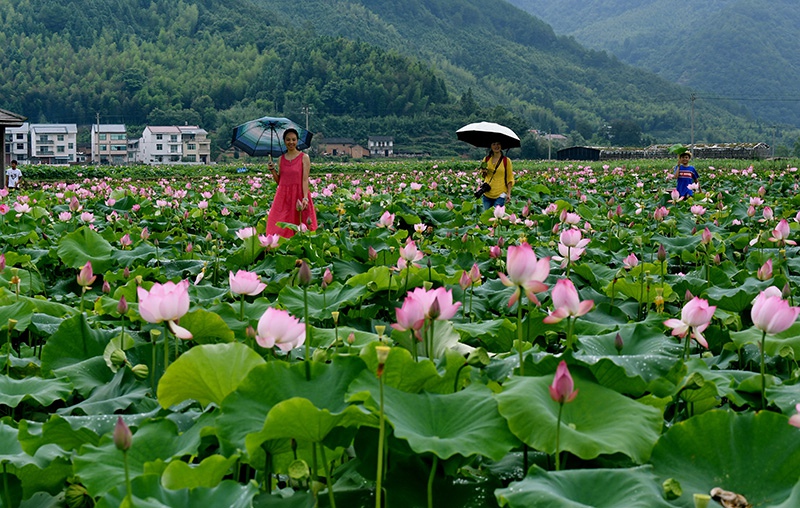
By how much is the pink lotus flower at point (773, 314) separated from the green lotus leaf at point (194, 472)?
0.96 m

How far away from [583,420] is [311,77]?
329 feet

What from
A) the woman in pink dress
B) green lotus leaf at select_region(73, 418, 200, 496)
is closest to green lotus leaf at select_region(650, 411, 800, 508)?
green lotus leaf at select_region(73, 418, 200, 496)

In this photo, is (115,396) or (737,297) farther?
(737,297)

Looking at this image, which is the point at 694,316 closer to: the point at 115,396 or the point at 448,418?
the point at 448,418

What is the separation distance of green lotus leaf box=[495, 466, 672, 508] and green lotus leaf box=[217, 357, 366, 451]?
35cm

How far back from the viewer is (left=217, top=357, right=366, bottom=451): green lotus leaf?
1325 mm

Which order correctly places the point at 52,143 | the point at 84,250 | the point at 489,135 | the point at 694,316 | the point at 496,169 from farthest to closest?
the point at 52,143 < the point at 489,135 < the point at 496,169 < the point at 84,250 < the point at 694,316

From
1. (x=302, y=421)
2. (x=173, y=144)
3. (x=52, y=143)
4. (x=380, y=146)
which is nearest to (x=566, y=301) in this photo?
(x=302, y=421)

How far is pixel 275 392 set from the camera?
4.51 ft

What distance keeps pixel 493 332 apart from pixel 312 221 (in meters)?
4.11

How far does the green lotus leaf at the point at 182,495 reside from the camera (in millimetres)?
1131

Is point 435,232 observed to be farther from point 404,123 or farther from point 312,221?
point 404,123

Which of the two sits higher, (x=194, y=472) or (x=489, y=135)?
(x=489, y=135)

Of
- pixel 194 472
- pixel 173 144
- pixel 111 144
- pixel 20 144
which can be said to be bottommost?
pixel 20 144
